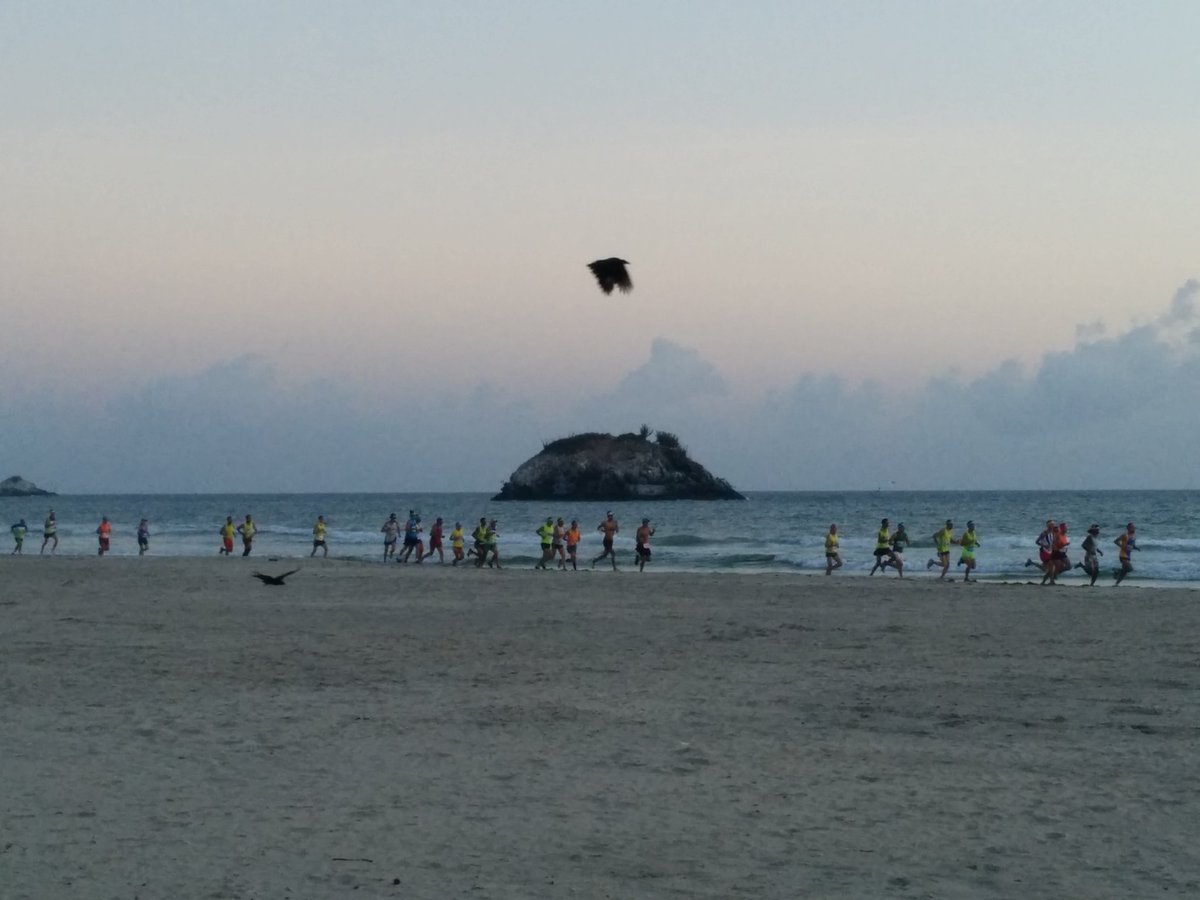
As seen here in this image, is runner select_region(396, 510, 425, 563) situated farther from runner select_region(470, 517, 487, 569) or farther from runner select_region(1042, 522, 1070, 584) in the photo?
runner select_region(1042, 522, 1070, 584)

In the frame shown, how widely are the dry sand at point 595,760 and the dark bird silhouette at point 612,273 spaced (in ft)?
10.7

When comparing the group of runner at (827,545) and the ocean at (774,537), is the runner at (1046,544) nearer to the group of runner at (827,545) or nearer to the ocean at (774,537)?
the group of runner at (827,545)

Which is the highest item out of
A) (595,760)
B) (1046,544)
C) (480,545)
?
(1046,544)

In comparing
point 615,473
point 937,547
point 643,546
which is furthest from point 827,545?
point 615,473

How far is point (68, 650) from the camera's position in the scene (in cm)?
1423

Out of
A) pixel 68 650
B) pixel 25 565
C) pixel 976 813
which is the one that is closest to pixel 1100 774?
pixel 976 813

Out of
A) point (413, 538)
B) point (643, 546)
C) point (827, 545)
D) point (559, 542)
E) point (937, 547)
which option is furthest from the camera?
point (413, 538)

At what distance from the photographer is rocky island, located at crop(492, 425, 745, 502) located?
397 feet

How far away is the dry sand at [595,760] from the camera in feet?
21.1

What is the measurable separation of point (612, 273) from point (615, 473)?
111012 mm

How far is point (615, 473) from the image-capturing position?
4769 inches

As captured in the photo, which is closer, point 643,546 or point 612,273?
point 612,273

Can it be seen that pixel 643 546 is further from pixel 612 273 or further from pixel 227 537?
pixel 612 273

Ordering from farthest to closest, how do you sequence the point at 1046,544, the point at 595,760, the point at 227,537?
the point at 227,537 < the point at 1046,544 < the point at 595,760
